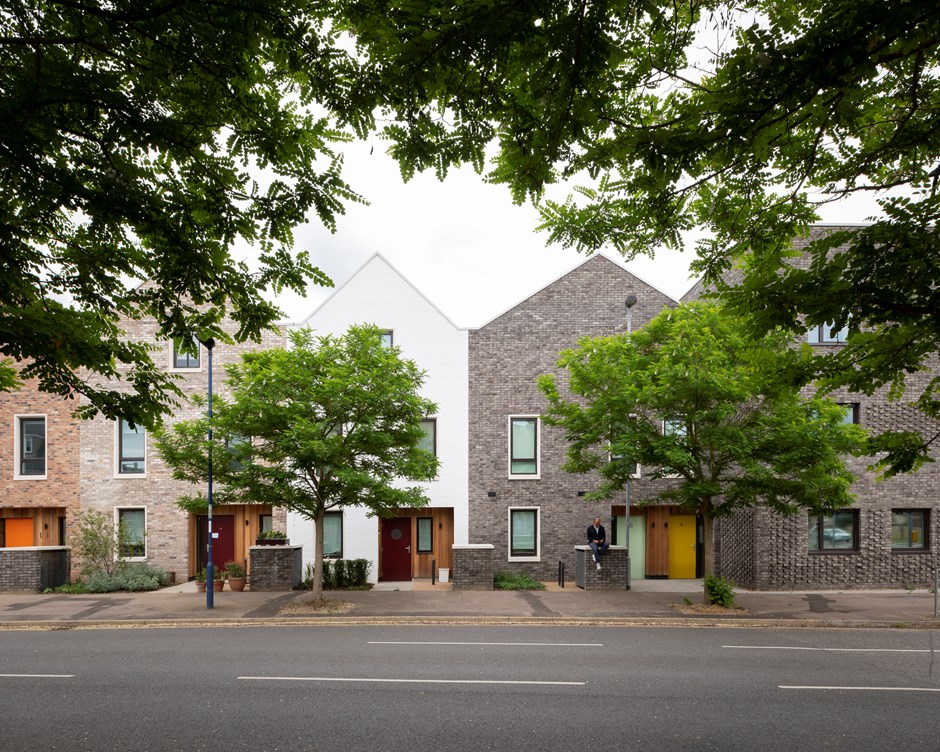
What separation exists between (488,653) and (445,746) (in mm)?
4403

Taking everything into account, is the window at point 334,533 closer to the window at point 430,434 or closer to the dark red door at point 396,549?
the dark red door at point 396,549

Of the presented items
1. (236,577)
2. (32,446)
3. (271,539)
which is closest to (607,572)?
(271,539)

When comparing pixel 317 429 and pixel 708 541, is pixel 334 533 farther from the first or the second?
pixel 708 541

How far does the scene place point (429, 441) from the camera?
69.0 ft

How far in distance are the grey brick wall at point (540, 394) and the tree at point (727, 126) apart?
15.8 metres

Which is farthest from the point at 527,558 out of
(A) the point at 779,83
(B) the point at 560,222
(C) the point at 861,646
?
(A) the point at 779,83

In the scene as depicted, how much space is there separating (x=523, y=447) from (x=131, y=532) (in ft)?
43.9

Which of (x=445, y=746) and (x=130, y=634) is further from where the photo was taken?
(x=130, y=634)

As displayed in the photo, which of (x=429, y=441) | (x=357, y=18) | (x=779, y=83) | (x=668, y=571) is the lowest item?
(x=668, y=571)

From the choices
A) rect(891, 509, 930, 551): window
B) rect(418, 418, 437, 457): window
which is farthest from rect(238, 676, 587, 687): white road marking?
rect(891, 509, 930, 551): window

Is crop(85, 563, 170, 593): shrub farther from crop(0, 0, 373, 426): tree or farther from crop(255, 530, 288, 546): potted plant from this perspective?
crop(0, 0, 373, 426): tree

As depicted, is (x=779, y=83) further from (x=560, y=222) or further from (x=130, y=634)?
(x=130, y=634)

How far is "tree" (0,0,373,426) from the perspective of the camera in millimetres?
4203

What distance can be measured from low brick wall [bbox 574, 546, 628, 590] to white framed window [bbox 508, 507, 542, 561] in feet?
7.84
